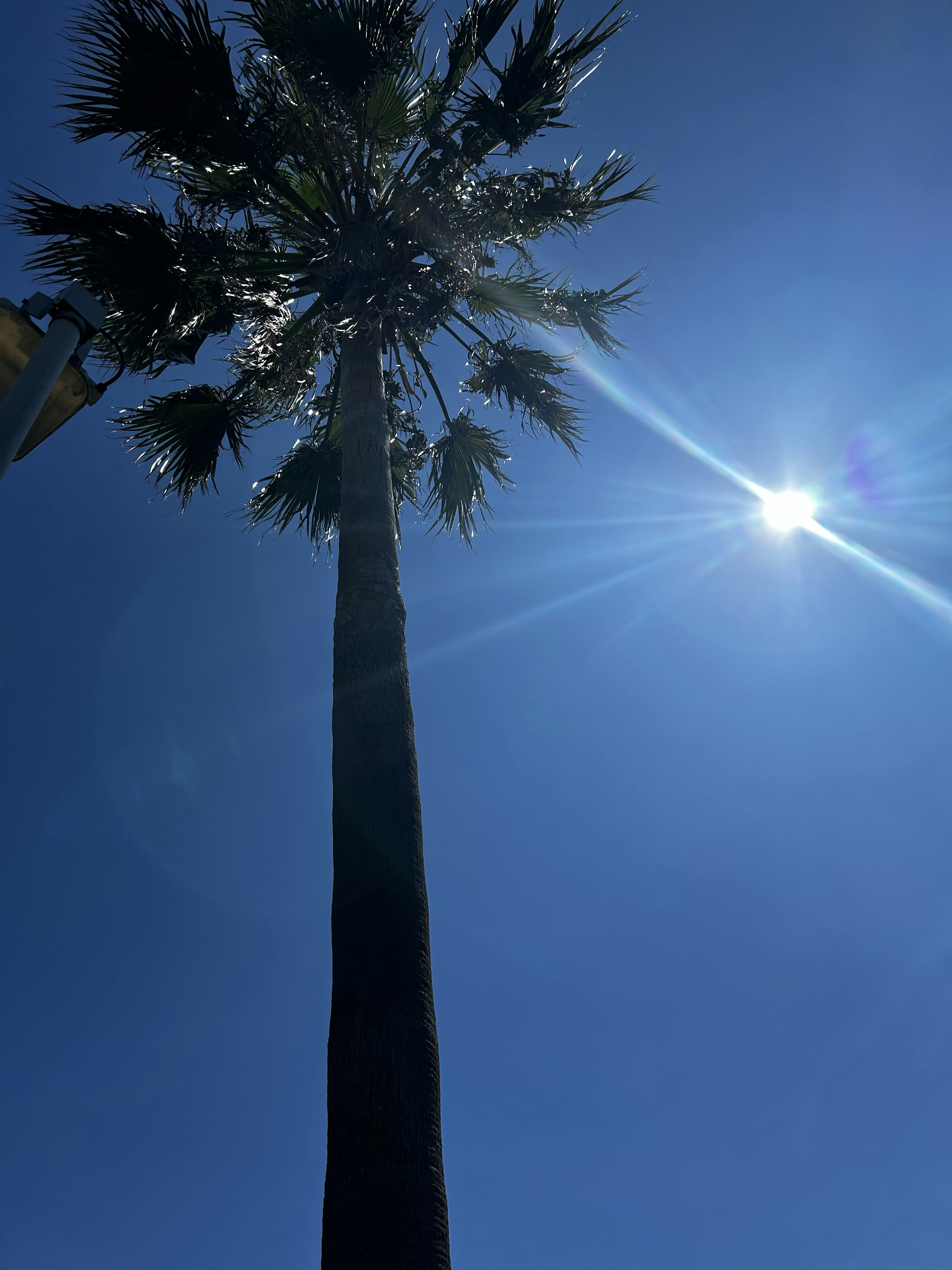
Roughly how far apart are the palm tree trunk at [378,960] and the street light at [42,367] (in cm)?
204

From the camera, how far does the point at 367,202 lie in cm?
681

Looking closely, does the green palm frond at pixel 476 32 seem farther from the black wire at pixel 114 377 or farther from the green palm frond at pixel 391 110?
the black wire at pixel 114 377

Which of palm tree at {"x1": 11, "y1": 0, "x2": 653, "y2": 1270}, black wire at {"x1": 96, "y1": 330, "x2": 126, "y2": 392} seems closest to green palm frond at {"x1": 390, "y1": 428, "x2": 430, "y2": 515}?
palm tree at {"x1": 11, "y1": 0, "x2": 653, "y2": 1270}

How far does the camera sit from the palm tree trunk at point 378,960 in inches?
104

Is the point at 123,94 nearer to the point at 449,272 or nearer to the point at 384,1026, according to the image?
the point at 449,272

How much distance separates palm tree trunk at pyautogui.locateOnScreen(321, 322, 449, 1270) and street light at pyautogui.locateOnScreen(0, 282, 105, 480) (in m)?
2.04

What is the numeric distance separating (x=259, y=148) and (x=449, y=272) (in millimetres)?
1704

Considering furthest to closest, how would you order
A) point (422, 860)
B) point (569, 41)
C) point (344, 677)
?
1. point (569, 41)
2. point (344, 677)
3. point (422, 860)

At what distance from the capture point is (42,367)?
2277mm

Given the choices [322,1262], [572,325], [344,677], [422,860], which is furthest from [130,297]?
[322,1262]

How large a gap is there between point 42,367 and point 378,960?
243 cm

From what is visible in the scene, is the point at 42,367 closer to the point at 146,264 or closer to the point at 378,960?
the point at 378,960

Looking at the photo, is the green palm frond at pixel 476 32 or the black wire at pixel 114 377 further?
the green palm frond at pixel 476 32

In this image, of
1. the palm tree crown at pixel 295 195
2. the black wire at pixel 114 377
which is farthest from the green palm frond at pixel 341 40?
the black wire at pixel 114 377
